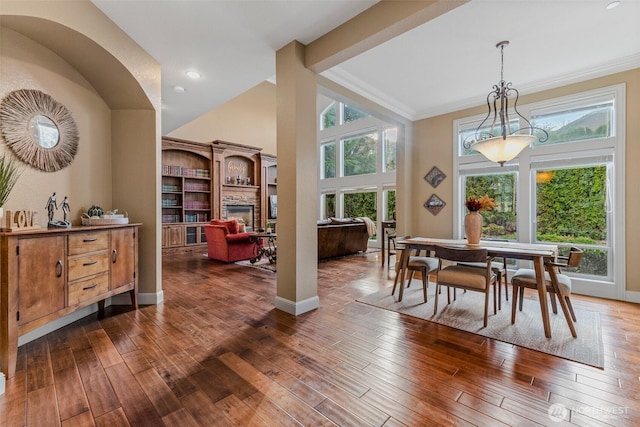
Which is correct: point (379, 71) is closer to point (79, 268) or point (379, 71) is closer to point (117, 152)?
point (117, 152)

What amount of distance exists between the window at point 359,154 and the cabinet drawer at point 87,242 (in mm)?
6770

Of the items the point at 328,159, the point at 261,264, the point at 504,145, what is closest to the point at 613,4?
the point at 504,145

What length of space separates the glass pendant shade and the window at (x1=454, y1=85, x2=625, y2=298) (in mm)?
1491

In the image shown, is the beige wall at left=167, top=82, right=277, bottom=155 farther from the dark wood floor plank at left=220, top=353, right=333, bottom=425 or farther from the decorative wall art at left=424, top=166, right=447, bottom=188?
the dark wood floor plank at left=220, top=353, right=333, bottom=425

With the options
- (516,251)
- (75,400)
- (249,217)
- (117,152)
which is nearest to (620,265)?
(516,251)

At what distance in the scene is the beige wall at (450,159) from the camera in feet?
11.4

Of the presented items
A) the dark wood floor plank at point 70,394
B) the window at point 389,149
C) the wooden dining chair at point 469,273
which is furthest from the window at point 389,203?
the dark wood floor plank at point 70,394

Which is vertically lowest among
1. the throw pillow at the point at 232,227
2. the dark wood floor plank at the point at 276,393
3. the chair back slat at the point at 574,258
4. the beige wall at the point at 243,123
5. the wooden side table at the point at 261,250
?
the dark wood floor plank at the point at 276,393

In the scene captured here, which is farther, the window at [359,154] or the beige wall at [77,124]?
the window at [359,154]

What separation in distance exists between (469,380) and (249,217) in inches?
315

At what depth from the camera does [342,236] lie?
247 inches

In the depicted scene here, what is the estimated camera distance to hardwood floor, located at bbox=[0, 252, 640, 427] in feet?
4.96

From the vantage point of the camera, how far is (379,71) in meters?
3.84

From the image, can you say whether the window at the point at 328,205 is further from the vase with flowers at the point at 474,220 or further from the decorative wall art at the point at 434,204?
the vase with flowers at the point at 474,220
